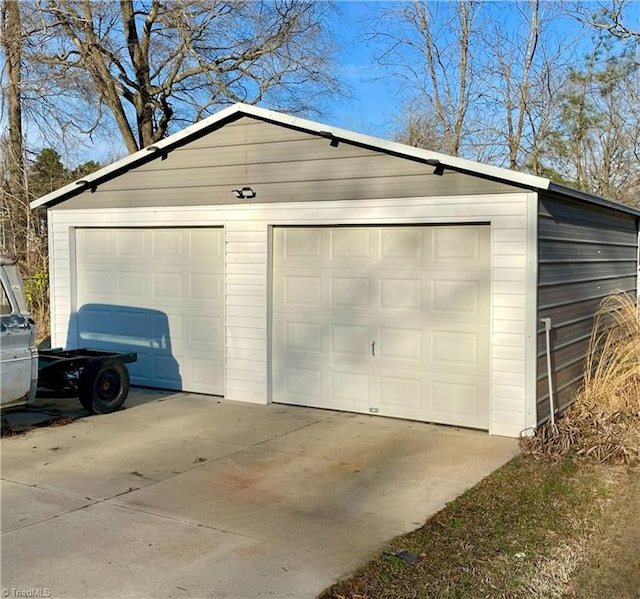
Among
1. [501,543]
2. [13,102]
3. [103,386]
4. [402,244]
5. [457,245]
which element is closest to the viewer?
[501,543]

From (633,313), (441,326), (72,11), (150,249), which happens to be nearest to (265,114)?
(150,249)

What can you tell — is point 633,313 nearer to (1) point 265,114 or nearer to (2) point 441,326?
(2) point 441,326

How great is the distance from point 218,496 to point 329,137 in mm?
4553

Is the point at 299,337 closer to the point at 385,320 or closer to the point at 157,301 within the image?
the point at 385,320

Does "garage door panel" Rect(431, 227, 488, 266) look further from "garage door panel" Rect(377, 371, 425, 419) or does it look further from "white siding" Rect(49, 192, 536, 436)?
"garage door panel" Rect(377, 371, 425, 419)

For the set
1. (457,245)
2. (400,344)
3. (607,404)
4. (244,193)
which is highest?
(244,193)

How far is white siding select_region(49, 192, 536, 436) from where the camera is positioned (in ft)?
24.2

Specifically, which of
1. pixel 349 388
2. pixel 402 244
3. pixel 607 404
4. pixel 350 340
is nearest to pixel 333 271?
pixel 350 340

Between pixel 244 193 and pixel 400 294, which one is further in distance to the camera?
pixel 244 193

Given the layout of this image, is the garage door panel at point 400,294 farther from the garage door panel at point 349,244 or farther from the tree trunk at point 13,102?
the tree trunk at point 13,102

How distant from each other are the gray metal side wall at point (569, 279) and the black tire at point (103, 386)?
4898mm

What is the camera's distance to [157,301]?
10039 millimetres

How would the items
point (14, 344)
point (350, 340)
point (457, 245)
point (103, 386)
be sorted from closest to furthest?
point (14, 344) → point (457, 245) → point (103, 386) → point (350, 340)

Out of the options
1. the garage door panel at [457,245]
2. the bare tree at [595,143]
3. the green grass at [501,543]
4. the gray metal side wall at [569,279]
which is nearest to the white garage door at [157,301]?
the garage door panel at [457,245]
